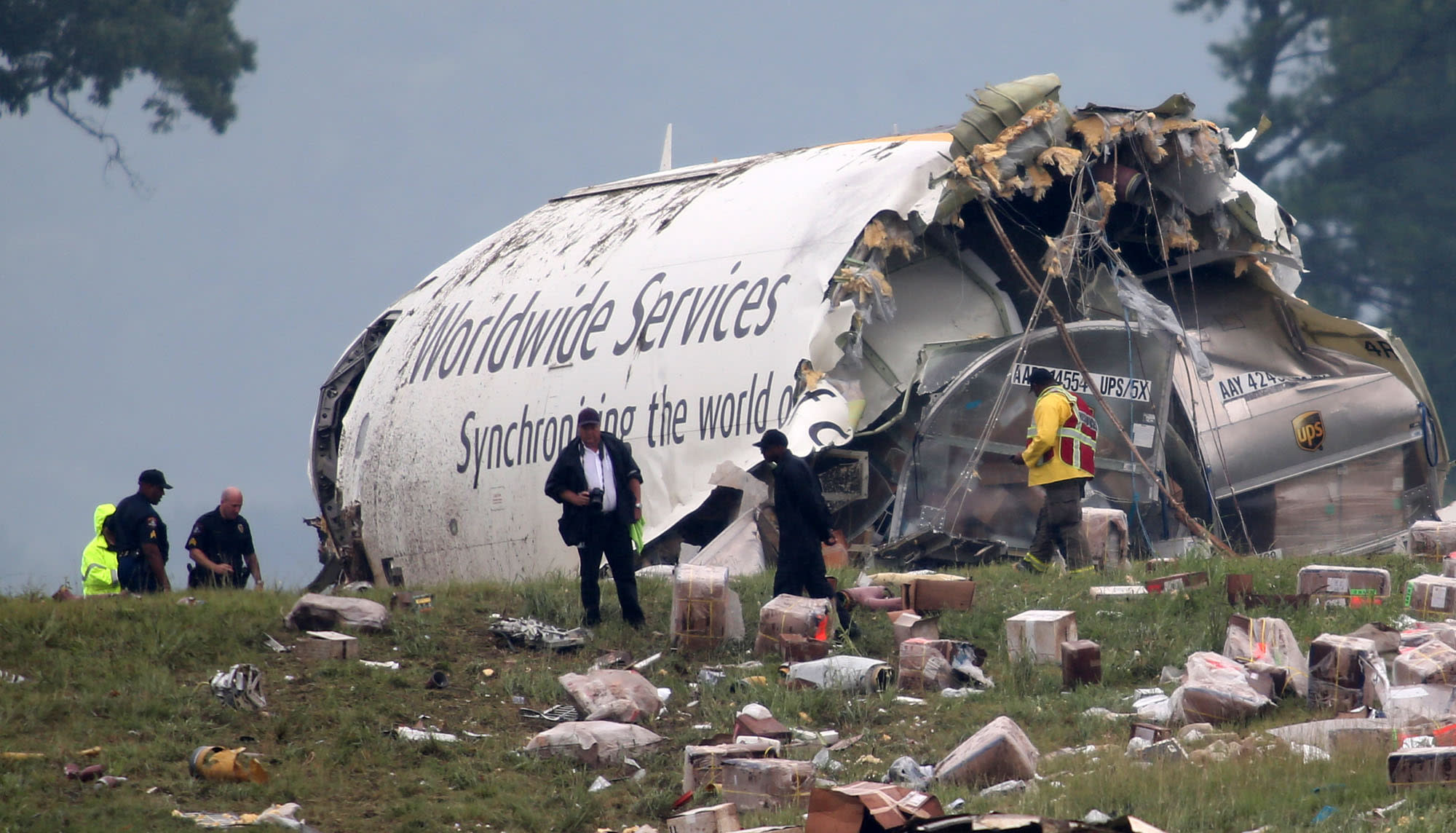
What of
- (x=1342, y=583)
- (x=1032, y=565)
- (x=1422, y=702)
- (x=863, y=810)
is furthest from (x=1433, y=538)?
(x=863, y=810)

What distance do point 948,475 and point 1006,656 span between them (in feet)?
13.0

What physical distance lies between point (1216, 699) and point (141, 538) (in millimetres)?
7535

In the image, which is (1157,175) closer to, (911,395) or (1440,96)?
(911,395)

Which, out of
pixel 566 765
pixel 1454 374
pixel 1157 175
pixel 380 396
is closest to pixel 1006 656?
pixel 566 765

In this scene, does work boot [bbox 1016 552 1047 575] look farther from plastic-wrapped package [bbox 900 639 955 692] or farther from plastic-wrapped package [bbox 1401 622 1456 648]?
plastic-wrapped package [bbox 1401 622 1456 648]

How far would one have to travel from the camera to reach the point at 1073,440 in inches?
475

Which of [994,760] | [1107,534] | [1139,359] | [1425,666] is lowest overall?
[994,760]

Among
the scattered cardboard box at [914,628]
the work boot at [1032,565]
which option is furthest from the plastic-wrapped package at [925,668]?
the work boot at [1032,565]

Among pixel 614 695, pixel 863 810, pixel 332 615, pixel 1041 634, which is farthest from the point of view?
pixel 332 615

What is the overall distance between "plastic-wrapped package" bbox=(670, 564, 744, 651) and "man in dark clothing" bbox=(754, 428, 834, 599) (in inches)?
19.2

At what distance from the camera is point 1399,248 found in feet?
116

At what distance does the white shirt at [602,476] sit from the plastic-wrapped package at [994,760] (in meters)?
3.49

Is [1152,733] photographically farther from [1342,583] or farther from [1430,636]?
[1342,583]

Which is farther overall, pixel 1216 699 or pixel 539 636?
pixel 539 636
